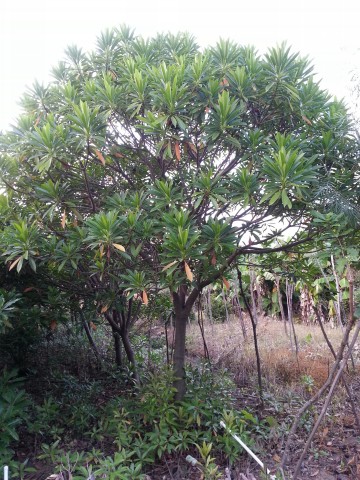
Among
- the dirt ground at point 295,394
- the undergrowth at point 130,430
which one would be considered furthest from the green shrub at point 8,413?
the dirt ground at point 295,394

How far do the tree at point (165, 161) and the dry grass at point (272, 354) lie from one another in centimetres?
195

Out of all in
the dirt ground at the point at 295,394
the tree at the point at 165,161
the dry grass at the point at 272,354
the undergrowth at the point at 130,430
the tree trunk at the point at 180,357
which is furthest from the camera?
the dry grass at the point at 272,354

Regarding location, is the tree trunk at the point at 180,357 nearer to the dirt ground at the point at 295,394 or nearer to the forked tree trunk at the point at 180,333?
the forked tree trunk at the point at 180,333

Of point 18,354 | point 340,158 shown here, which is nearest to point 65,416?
point 18,354

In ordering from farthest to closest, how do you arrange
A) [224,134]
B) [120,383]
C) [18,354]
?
[120,383] → [18,354] → [224,134]

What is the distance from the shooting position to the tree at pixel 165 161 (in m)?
3.06

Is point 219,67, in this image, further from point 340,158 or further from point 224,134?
point 340,158

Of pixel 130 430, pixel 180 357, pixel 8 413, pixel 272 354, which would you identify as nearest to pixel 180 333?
pixel 180 357

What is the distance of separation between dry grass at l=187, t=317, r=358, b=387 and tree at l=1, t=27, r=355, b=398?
1.95 meters

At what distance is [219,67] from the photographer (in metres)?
3.48

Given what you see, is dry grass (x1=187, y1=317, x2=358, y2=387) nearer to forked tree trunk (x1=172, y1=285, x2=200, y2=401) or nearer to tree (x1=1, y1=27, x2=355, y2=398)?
forked tree trunk (x1=172, y1=285, x2=200, y2=401)

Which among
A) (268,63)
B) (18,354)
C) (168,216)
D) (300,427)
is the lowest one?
(300,427)

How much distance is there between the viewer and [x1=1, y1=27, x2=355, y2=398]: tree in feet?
10.0

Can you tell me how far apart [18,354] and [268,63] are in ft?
12.9
